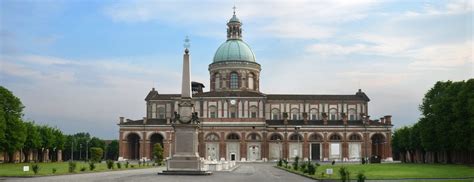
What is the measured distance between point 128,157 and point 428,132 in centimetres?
6245

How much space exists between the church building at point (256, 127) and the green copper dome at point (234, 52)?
0.67 feet

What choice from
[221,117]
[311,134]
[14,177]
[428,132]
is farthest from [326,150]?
[14,177]

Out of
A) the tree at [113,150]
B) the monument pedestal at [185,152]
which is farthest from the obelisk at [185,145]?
the tree at [113,150]

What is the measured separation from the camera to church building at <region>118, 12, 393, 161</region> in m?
115

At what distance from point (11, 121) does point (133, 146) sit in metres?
47.0

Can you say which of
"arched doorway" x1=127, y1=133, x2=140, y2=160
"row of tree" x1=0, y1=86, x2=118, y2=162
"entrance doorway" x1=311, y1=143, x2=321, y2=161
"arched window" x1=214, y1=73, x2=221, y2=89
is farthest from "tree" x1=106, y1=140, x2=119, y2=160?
"entrance doorway" x1=311, y1=143, x2=321, y2=161

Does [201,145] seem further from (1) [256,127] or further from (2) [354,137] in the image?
(2) [354,137]

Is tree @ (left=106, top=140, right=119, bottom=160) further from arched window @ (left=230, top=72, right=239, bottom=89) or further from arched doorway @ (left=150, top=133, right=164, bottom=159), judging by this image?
Answer: arched window @ (left=230, top=72, right=239, bottom=89)

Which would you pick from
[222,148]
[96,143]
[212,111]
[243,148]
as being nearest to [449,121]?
[243,148]

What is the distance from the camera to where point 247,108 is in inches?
4587

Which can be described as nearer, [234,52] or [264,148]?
[264,148]

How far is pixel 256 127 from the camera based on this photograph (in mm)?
115438

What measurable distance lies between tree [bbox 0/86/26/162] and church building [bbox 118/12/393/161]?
3728cm

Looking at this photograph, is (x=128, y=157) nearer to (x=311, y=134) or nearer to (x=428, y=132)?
(x=311, y=134)
